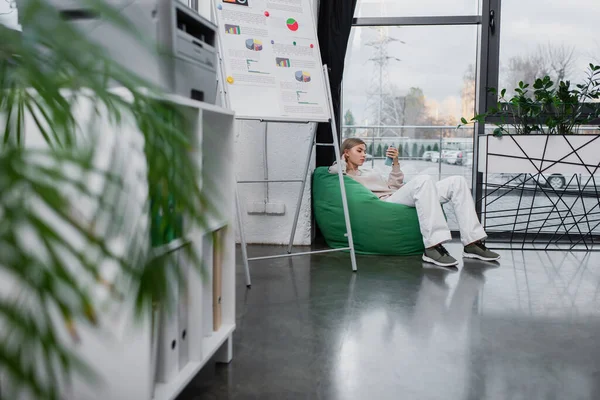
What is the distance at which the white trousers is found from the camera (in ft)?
10.6

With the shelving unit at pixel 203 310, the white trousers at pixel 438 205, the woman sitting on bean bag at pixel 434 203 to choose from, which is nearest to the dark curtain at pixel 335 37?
the woman sitting on bean bag at pixel 434 203

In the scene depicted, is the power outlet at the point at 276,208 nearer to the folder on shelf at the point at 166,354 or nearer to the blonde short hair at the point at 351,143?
the blonde short hair at the point at 351,143

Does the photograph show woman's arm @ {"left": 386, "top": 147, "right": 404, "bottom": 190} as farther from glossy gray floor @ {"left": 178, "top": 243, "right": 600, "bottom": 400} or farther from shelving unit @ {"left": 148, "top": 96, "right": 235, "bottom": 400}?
shelving unit @ {"left": 148, "top": 96, "right": 235, "bottom": 400}

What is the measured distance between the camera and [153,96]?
0.36 m

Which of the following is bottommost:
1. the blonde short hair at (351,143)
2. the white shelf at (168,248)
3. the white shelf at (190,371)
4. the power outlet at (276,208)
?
the white shelf at (190,371)

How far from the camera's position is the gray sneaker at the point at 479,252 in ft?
10.9

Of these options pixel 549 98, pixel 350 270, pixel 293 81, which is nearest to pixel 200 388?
pixel 350 270

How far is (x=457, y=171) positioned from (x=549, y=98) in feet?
2.90

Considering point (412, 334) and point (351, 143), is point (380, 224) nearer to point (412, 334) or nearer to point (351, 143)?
point (351, 143)

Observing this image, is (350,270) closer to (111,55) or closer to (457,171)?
(457,171)

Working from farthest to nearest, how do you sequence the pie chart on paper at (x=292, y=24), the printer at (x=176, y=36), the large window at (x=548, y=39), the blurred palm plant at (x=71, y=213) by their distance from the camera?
the large window at (x=548, y=39) < the pie chart on paper at (x=292, y=24) < the printer at (x=176, y=36) < the blurred palm plant at (x=71, y=213)

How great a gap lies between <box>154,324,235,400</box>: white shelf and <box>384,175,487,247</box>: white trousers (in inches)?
70.4

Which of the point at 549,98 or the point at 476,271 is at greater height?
the point at 549,98

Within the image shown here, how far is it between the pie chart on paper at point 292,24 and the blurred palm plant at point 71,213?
2.78m
